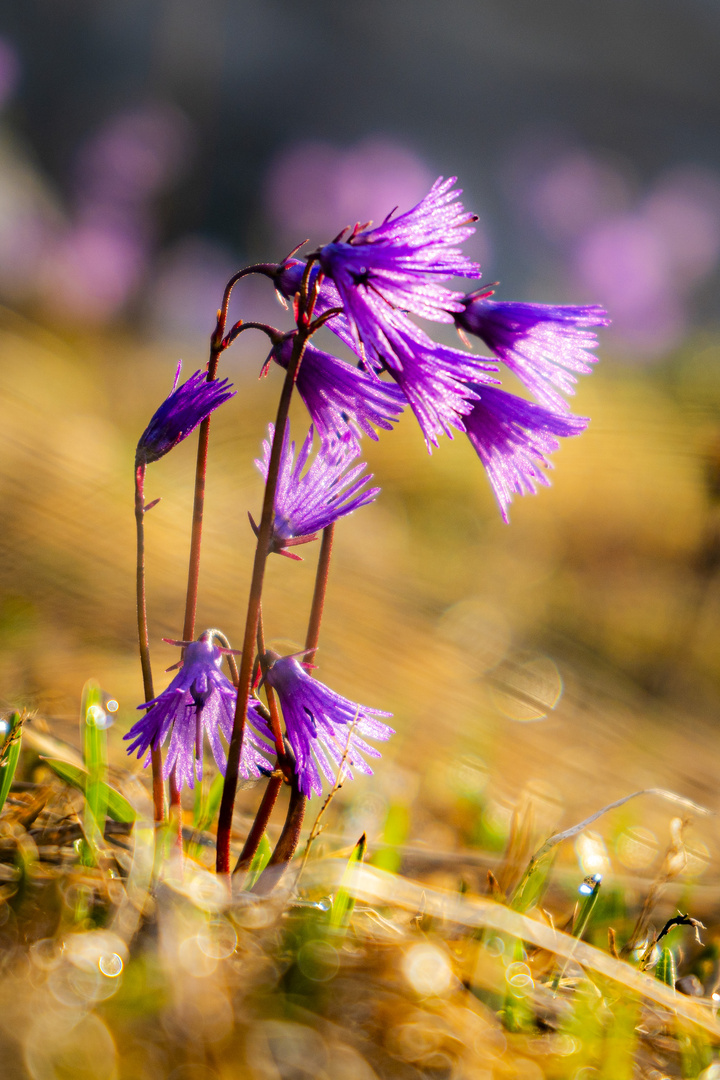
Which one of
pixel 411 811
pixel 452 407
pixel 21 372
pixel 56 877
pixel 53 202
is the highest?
pixel 53 202

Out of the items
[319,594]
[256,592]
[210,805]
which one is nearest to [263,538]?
[256,592]

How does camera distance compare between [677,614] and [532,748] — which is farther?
[677,614]

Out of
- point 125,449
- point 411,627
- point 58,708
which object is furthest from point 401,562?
point 58,708

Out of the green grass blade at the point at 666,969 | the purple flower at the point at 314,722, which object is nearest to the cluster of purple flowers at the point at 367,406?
the purple flower at the point at 314,722

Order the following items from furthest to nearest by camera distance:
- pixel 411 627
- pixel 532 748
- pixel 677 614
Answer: pixel 677 614 → pixel 411 627 → pixel 532 748

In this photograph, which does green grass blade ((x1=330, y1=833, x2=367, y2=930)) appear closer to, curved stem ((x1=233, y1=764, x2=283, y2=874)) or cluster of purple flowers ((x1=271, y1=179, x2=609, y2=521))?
curved stem ((x1=233, y1=764, x2=283, y2=874))

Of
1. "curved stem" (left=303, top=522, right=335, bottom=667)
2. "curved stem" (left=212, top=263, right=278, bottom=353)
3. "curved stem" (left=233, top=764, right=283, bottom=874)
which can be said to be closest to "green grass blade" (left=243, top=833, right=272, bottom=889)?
"curved stem" (left=233, top=764, right=283, bottom=874)

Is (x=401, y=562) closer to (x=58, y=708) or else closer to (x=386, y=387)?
(x=58, y=708)
